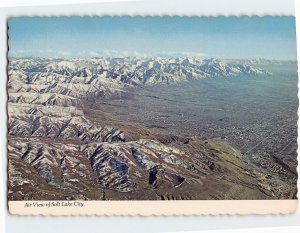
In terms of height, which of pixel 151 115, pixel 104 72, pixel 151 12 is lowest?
pixel 151 115

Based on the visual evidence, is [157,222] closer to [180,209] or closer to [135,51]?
[180,209]

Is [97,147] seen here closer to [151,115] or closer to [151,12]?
[151,115]

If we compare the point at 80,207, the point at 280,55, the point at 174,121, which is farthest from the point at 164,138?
the point at 280,55

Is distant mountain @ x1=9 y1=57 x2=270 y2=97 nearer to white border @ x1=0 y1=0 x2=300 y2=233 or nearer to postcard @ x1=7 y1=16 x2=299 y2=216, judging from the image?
postcard @ x1=7 y1=16 x2=299 y2=216

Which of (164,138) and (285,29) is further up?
(285,29)

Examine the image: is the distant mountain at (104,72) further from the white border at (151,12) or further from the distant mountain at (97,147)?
the white border at (151,12)

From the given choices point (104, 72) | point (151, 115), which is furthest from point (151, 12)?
point (151, 115)

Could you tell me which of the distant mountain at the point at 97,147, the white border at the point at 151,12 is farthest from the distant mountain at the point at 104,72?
the white border at the point at 151,12

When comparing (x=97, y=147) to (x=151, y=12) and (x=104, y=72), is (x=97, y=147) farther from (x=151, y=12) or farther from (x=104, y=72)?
(x=151, y=12)

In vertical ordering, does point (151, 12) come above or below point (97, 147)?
above
